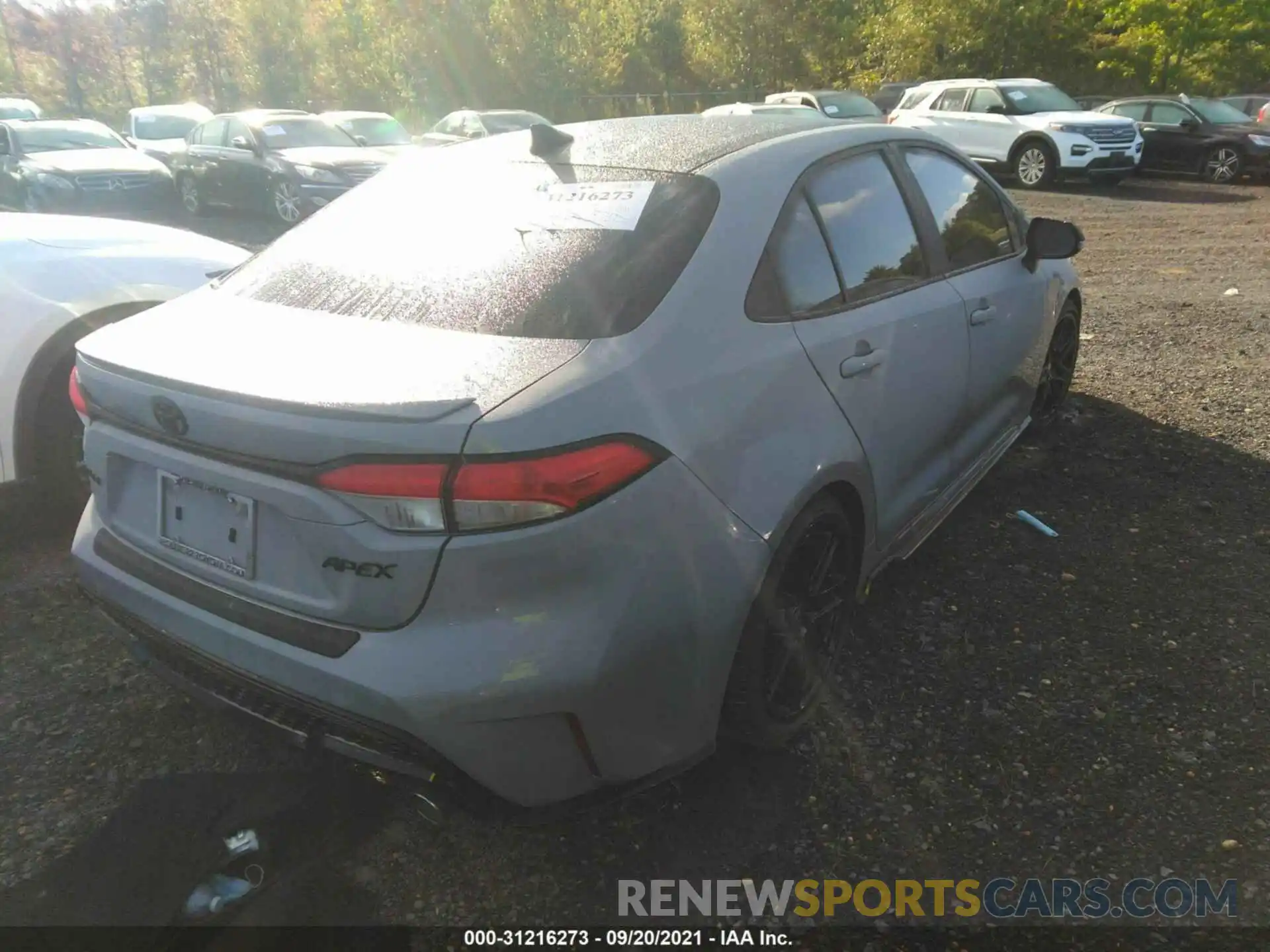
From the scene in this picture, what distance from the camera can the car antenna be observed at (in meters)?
2.81

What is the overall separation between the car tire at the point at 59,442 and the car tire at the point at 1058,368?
420 cm

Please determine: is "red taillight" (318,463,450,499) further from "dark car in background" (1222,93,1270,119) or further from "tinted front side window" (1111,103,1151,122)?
"dark car in background" (1222,93,1270,119)

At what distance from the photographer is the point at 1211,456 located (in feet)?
15.0

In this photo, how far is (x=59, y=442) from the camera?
372cm

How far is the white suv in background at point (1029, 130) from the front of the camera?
1514cm

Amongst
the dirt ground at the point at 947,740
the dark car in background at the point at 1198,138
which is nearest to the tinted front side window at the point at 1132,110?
the dark car in background at the point at 1198,138

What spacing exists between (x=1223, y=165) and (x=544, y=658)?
1813 centimetres

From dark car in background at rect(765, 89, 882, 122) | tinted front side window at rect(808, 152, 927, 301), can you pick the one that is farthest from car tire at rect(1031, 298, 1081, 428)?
dark car in background at rect(765, 89, 882, 122)

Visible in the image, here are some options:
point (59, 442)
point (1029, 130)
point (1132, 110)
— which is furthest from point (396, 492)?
point (1132, 110)

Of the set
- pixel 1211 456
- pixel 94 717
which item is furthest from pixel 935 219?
pixel 94 717

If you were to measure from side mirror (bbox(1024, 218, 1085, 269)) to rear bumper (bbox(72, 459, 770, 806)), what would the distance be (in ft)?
8.18

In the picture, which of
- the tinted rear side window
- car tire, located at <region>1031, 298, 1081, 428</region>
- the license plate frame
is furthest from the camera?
car tire, located at <region>1031, 298, 1081, 428</region>

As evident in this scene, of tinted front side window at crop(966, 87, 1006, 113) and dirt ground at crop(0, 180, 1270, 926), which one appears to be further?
tinted front side window at crop(966, 87, 1006, 113)

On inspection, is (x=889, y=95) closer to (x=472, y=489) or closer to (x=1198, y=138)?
(x=1198, y=138)
